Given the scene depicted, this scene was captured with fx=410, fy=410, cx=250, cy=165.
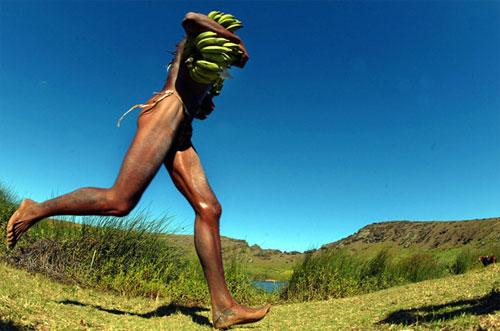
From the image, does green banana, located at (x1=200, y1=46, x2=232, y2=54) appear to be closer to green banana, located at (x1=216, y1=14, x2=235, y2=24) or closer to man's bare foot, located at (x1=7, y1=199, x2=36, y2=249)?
green banana, located at (x1=216, y1=14, x2=235, y2=24)

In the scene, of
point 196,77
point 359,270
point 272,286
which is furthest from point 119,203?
point 359,270

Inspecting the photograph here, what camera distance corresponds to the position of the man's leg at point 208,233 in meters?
3.31

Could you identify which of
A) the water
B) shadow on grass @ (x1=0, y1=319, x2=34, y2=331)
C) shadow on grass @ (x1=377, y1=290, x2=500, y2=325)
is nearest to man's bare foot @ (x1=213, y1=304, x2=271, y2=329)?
shadow on grass @ (x1=377, y1=290, x2=500, y2=325)

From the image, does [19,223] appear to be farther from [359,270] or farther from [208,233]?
[359,270]

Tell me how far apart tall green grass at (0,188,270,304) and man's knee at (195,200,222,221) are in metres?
2.79

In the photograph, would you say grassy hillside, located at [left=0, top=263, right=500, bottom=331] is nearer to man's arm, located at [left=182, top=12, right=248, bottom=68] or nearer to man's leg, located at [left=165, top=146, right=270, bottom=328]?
man's leg, located at [left=165, top=146, right=270, bottom=328]

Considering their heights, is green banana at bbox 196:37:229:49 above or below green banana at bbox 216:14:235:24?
below

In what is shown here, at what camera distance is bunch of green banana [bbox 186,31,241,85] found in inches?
133

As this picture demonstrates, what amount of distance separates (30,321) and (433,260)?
10490 mm

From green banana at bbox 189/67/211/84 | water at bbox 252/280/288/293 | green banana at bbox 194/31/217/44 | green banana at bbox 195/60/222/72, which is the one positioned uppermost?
green banana at bbox 194/31/217/44

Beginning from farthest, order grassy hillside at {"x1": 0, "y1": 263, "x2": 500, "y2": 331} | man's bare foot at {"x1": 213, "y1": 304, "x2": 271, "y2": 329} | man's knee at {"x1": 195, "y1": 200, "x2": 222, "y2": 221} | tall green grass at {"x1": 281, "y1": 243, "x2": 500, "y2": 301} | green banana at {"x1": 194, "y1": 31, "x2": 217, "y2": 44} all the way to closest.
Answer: tall green grass at {"x1": 281, "y1": 243, "x2": 500, "y2": 301}
man's knee at {"x1": 195, "y1": 200, "x2": 222, "y2": 221}
green banana at {"x1": 194, "y1": 31, "x2": 217, "y2": 44}
man's bare foot at {"x1": 213, "y1": 304, "x2": 271, "y2": 329}
grassy hillside at {"x1": 0, "y1": 263, "x2": 500, "y2": 331}

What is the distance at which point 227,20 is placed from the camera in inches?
148

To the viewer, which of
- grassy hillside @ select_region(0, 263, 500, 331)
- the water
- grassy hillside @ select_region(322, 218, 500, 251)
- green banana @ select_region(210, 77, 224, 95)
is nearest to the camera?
grassy hillside @ select_region(0, 263, 500, 331)

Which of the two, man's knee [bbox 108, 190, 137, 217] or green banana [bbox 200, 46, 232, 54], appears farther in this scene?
green banana [bbox 200, 46, 232, 54]
